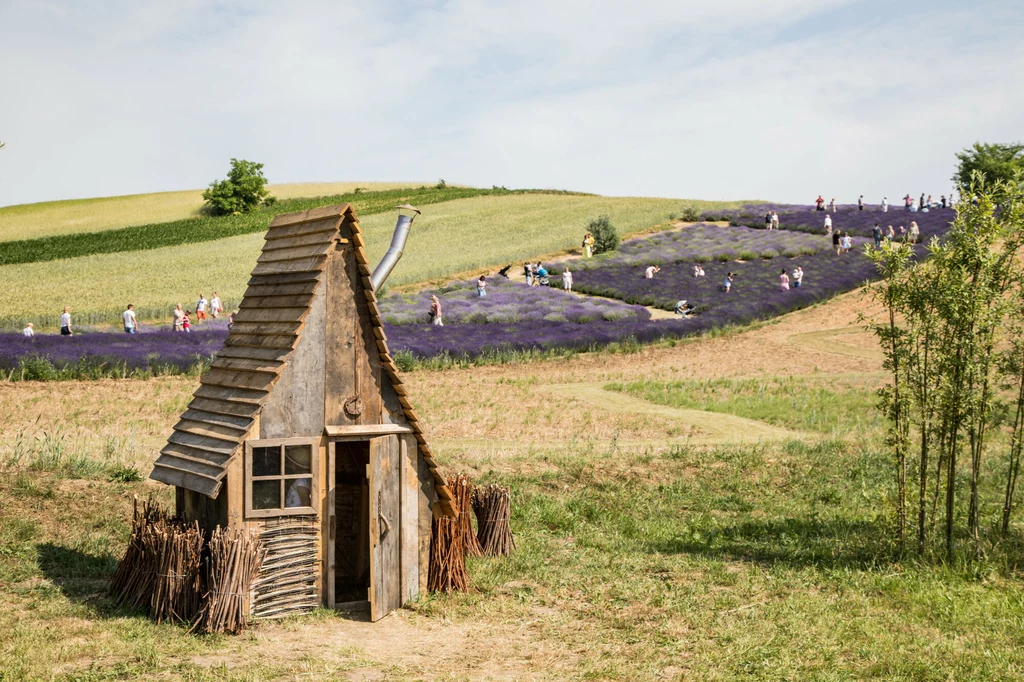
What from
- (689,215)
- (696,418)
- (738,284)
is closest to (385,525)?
(696,418)

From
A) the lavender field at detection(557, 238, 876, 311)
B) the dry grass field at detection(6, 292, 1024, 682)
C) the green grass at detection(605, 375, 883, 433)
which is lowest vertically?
the dry grass field at detection(6, 292, 1024, 682)

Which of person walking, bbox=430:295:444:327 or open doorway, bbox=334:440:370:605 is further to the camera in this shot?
person walking, bbox=430:295:444:327

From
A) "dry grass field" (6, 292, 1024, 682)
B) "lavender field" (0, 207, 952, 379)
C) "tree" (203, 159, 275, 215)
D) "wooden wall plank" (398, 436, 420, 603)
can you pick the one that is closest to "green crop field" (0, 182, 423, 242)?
"tree" (203, 159, 275, 215)

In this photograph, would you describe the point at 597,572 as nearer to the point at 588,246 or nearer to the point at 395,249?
the point at 395,249

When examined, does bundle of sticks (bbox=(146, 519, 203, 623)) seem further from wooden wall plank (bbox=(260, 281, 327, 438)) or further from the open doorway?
the open doorway

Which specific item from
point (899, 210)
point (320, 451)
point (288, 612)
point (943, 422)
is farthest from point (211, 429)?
→ point (899, 210)

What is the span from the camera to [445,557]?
513 inches

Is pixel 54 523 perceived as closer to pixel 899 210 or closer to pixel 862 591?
pixel 862 591

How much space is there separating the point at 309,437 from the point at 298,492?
0.69 meters

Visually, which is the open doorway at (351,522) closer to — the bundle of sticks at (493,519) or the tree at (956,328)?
the bundle of sticks at (493,519)

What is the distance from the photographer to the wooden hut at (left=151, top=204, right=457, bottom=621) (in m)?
11.9

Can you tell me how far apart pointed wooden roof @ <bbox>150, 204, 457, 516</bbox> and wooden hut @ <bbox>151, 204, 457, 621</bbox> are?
2 cm

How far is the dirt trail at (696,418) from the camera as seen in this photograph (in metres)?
24.5

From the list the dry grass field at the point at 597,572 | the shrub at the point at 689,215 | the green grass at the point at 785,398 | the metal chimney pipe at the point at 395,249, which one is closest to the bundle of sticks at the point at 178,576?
the dry grass field at the point at 597,572
